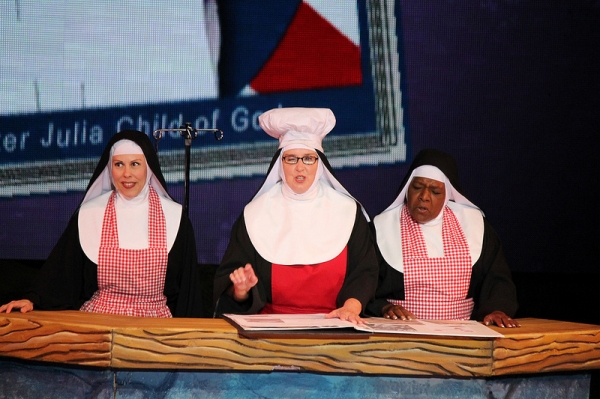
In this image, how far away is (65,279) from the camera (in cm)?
356

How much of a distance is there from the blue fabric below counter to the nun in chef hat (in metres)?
0.92

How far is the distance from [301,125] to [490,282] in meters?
1.20

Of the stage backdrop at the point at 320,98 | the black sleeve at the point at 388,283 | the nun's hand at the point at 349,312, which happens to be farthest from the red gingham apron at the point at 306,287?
the stage backdrop at the point at 320,98

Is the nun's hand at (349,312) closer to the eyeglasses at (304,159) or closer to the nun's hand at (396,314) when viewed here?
the nun's hand at (396,314)

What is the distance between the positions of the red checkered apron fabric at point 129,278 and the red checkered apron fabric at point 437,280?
3.82 feet

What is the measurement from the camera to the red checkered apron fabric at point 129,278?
3615 millimetres

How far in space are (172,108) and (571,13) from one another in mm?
3040

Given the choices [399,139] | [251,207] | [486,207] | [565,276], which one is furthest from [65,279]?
[565,276]

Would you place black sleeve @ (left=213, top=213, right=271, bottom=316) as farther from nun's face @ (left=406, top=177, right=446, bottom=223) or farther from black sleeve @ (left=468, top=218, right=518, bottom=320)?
black sleeve @ (left=468, top=218, right=518, bottom=320)

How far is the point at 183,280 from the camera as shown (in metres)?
3.78

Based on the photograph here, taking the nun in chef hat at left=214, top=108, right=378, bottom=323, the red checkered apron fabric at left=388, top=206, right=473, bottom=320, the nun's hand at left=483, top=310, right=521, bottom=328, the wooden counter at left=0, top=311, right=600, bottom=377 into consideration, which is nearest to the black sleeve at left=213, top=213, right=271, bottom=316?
the nun in chef hat at left=214, top=108, right=378, bottom=323

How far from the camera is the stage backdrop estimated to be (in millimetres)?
5262

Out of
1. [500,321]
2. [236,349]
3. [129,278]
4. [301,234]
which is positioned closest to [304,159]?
[301,234]

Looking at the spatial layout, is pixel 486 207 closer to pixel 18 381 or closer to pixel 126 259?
pixel 126 259
